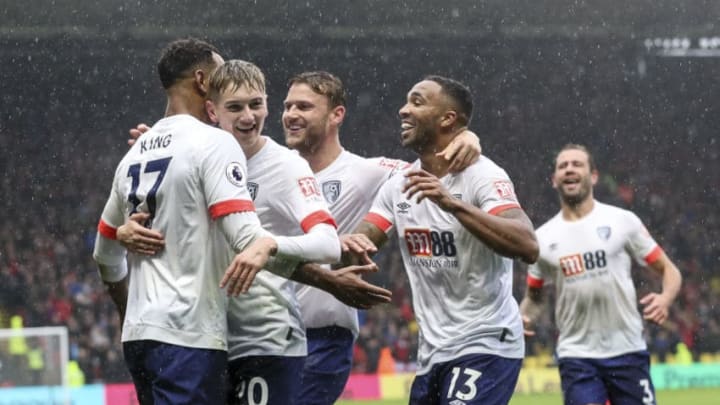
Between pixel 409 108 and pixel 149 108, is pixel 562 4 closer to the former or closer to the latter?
pixel 149 108

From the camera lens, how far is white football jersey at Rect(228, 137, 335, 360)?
14.6 ft

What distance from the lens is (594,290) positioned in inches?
314

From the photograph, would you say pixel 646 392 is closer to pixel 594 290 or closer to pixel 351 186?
pixel 594 290

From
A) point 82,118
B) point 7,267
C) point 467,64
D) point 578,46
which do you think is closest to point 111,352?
point 7,267

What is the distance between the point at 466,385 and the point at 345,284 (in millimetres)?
953

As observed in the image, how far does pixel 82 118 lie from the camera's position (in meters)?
25.3

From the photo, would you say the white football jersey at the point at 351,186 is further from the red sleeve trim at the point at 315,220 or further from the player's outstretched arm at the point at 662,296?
the player's outstretched arm at the point at 662,296

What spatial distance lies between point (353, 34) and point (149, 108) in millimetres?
4786

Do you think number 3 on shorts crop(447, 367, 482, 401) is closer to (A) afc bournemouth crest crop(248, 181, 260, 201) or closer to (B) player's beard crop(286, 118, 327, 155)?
(A) afc bournemouth crest crop(248, 181, 260, 201)

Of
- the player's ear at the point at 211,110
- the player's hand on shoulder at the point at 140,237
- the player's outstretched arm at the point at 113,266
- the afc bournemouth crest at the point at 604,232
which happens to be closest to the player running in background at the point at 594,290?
the afc bournemouth crest at the point at 604,232

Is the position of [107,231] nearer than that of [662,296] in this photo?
Yes

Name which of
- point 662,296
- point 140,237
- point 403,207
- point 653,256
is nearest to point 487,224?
point 403,207

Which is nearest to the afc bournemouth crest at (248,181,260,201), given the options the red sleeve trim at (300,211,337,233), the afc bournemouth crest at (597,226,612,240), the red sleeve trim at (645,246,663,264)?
the red sleeve trim at (300,211,337,233)

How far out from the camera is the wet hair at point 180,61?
4.42 m
